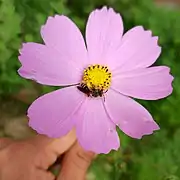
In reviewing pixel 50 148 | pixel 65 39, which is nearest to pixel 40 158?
pixel 50 148

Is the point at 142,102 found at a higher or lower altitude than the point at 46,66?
lower

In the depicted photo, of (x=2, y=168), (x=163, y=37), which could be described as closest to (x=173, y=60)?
(x=163, y=37)

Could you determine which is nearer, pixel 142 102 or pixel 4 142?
pixel 4 142

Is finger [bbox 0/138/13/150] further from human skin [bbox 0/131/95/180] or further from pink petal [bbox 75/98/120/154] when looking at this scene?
pink petal [bbox 75/98/120/154]

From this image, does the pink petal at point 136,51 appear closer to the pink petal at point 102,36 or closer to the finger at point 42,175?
the pink petal at point 102,36

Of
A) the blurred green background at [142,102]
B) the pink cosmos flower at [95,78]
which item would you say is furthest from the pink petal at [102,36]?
the blurred green background at [142,102]

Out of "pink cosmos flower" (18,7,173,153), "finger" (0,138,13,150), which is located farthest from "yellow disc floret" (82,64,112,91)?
"finger" (0,138,13,150)

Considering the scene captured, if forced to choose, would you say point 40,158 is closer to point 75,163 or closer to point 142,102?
point 75,163
